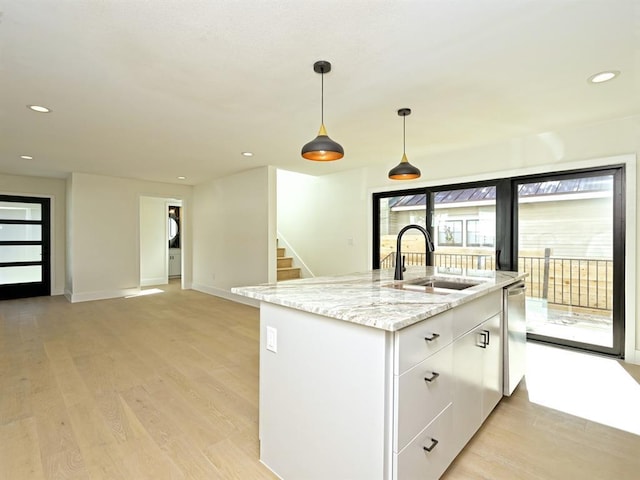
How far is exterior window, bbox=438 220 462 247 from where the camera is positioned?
14.8 feet

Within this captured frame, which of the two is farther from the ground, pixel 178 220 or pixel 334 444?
pixel 178 220

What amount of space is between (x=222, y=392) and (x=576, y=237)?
3.99 metres

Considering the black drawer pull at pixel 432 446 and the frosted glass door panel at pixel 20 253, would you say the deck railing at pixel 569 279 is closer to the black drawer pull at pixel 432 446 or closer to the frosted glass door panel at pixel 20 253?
the black drawer pull at pixel 432 446

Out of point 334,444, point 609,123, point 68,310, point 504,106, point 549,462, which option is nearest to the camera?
point 334,444

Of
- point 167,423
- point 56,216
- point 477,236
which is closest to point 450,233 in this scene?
point 477,236

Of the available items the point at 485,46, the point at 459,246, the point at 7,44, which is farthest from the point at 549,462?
the point at 7,44

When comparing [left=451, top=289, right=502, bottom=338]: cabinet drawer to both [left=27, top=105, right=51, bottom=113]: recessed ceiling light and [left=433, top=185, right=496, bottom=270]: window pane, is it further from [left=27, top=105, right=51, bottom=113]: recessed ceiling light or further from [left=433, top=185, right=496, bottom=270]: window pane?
[left=27, top=105, right=51, bottom=113]: recessed ceiling light

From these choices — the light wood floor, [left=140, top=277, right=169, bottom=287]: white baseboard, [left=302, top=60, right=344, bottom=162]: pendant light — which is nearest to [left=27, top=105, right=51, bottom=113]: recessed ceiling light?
the light wood floor

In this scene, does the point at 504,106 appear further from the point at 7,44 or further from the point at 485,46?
the point at 7,44

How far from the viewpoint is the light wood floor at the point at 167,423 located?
174 centimetres

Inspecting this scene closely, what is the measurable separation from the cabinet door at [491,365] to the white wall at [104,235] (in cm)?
666

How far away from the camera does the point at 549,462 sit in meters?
1.80

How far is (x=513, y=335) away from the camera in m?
2.52

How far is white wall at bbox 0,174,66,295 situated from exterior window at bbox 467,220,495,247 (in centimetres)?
769
